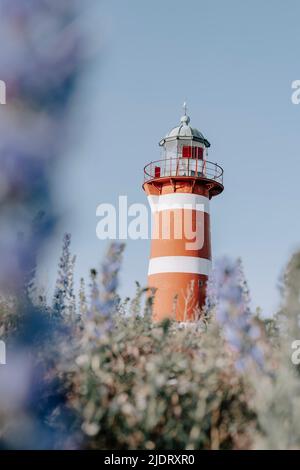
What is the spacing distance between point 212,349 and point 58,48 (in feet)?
7.98

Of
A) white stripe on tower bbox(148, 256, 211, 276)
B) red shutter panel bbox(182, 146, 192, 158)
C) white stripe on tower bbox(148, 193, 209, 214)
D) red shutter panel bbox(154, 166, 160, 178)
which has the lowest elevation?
white stripe on tower bbox(148, 256, 211, 276)

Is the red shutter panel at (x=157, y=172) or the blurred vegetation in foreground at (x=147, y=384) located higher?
the red shutter panel at (x=157, y=172)

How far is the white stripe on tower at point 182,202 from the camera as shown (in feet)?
62.5

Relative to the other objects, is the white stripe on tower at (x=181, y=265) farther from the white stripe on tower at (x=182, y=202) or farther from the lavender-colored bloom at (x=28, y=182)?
the lavender-colored bloom at (x=28, y=182)

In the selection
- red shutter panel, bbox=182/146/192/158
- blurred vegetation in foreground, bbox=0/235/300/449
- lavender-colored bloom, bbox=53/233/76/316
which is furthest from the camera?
red shutter panel, bbox=182/146/192/158

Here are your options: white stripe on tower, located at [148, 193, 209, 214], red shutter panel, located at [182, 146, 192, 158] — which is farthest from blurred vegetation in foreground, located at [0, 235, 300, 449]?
red shutter panel, located at [182, 146, 192, 158]

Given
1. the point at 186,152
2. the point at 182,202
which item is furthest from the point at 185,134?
the point at 182,202

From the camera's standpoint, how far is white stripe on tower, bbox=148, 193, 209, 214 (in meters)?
19.1

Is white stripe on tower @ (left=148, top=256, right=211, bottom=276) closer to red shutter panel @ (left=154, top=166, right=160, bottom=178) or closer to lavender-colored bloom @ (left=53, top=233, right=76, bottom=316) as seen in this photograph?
red shutter panel @ (left=154, top=166, right=160, bottom=178)

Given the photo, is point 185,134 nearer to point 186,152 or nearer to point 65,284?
point 186,152

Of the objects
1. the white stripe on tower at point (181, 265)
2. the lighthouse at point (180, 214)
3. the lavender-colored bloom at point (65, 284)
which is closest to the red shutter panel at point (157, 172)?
the lighthouse at point (180, 214)

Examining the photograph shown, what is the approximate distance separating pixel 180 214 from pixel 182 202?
2.02 feet

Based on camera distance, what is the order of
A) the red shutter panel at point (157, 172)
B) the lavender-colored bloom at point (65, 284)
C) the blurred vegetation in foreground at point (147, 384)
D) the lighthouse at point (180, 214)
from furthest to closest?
the red shutter panel at point (157, 172) → the lighthouse at point (180, 214) → the lavender-colored bloom at point (65, 284) → the blurred vegetation in foreground at point (147, 384)

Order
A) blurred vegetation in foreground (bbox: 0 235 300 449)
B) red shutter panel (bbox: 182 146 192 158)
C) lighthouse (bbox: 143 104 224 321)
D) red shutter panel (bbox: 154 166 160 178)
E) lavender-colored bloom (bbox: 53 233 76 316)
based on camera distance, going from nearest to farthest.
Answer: blurred vegetation in foreground (bbox: 0 235 300 449)
lavender-colored bloom (bbox: 53 233 76 316)
lighthouse (bbox: 143 104 224 321)
red shutter panel (bbox: 154 166 160 178)
red shutter panel (bbox: 182 146 192 158)
